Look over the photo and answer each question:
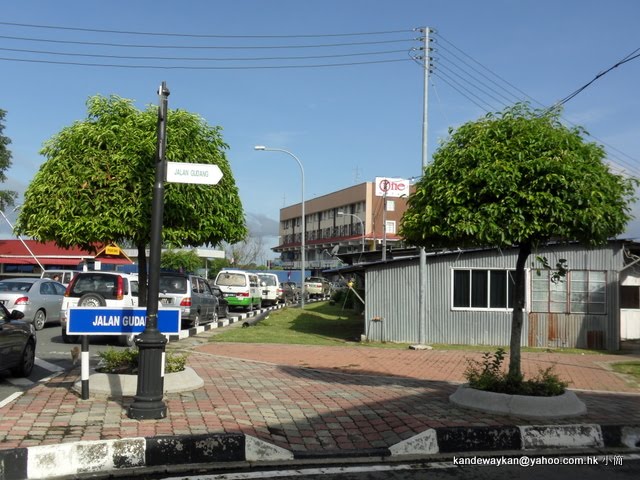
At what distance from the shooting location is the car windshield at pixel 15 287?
1831cm

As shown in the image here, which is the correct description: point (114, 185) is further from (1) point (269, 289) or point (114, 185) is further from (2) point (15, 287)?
(1) point (269, 289)

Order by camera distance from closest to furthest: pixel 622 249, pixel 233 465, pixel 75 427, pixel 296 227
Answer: pixel 233 465 → pixel 75 427 → pixel 622 249 → pixel 296 227

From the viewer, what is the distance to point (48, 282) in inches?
774

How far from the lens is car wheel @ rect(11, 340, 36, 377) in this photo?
10.4 meters

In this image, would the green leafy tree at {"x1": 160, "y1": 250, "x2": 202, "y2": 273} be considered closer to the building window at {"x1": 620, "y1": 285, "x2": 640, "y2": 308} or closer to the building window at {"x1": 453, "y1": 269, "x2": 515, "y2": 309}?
the building window at {"x1": 453, "y1": 269, "x2": 515, "y2": 309}

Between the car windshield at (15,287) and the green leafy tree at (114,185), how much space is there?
9.72 m

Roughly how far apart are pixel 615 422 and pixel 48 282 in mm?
17019

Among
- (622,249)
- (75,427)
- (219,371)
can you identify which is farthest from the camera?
(622,249)

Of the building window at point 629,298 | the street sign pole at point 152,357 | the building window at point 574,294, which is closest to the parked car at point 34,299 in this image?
the street sign pole at point 152,357

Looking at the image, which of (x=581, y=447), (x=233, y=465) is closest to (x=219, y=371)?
(x=233, y=465)

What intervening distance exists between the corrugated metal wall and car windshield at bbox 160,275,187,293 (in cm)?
546

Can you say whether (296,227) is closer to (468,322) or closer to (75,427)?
(468,322)

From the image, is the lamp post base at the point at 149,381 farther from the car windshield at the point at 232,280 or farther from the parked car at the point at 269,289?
the parked car at the point at 269,289

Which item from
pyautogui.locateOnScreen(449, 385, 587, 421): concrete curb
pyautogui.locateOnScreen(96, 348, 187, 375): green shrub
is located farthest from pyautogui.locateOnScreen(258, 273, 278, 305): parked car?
pyautogui.locateOnScreen(449, 385, 587, 421): concrete curb
